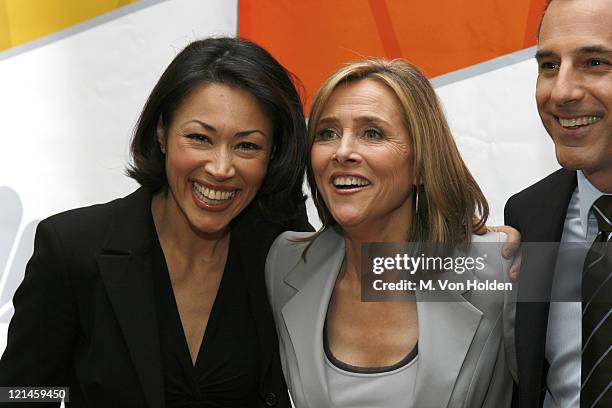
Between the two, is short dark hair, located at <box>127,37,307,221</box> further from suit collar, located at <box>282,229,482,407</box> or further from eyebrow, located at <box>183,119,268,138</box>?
suit collar, located at <box>282,229,482,407</box>

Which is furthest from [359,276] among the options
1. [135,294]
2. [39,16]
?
[39,16]

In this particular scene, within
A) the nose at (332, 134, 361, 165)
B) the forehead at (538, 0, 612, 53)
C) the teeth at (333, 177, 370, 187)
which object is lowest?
the teeth at (333, 177, 370, 187)

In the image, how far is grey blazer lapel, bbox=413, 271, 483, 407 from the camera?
1883 mm

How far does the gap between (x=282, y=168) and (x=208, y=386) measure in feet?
2.03

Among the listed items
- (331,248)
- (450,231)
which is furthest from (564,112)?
(331,248)

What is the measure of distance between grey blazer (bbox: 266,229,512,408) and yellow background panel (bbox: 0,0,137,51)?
140cm

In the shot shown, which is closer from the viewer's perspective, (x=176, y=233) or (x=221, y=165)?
(x=221, y=165)

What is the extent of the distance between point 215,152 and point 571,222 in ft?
2.95

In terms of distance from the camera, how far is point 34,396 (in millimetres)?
2021

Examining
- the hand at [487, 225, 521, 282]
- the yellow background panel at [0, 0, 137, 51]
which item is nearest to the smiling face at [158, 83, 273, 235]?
the hand at [487, 225, 521, 282]

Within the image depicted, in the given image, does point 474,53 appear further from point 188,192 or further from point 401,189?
point 188,192

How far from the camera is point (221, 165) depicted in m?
2.04

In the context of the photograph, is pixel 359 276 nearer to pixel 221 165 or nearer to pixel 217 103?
pixel 221 165

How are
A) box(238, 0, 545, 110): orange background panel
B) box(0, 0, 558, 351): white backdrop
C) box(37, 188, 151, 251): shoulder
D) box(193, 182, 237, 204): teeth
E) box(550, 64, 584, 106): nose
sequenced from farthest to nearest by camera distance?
box(0, 0, 558, 351): white backdrop < box(238, 0, 545, 110): orange background panel < box(193, 182, 237, 204): teeth < box(37, 188, 151, 251): shoulder < box(550, 64, 584, 106): nose
